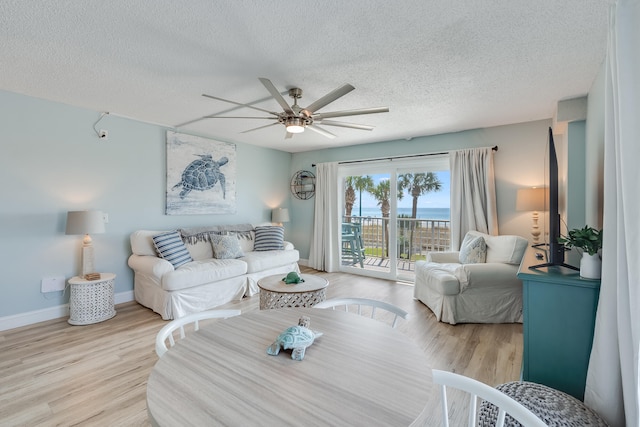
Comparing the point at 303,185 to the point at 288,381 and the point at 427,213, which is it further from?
the point at 288,381

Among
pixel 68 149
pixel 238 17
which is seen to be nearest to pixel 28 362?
pixel 68 149

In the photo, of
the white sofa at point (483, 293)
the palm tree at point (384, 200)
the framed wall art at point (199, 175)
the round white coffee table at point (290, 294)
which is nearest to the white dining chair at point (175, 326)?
the round white coffee table at point (290, 294)

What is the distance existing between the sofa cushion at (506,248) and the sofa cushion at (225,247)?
328cm

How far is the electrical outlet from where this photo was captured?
123 inches

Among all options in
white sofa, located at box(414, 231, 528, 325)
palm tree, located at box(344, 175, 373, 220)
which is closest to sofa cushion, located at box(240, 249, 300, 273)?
palm tree, located at box(344, 175, 373, 220)

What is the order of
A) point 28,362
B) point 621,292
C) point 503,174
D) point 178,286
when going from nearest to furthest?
point 621,292 → point 28,362 → point 178,286 → point 503,174

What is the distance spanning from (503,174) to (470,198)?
521 mm

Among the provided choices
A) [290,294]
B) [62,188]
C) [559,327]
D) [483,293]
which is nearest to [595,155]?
[559,327]

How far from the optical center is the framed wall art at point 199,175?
13.7ft

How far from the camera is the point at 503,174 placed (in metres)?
3.96

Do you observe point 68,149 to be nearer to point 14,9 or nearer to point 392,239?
point 14,9

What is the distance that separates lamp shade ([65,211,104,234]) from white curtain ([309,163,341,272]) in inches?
135

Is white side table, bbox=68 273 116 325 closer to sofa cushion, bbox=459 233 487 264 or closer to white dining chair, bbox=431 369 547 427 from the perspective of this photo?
white dining chair, bbox=431 369 547 427

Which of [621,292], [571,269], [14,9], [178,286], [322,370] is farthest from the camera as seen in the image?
[178,286]
